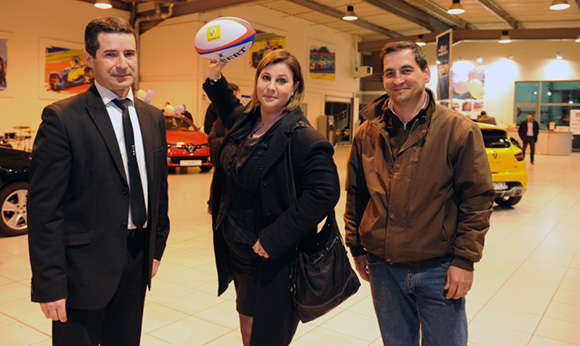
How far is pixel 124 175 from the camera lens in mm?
1769

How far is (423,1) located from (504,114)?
965 cm

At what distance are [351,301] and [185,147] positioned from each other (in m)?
8.58

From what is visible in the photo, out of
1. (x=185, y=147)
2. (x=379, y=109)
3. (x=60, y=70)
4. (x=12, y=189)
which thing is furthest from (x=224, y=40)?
(x=60, y=70)

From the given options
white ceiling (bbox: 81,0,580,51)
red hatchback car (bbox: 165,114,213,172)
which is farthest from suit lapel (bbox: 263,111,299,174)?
white ceiling (bbox: 81,0,580,51)

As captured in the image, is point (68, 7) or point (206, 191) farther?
point (68, 7)

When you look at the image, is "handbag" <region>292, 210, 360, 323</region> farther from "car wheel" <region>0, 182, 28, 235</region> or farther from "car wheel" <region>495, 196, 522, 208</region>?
"car wheel" <region>495, 196, 522, 208</region>

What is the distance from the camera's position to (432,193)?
1.87 m

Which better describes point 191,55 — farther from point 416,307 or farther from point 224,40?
point 416,307

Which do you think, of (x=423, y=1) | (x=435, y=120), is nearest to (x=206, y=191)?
(x=435, y=120)

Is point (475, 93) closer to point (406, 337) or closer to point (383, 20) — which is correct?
point (383, 20)

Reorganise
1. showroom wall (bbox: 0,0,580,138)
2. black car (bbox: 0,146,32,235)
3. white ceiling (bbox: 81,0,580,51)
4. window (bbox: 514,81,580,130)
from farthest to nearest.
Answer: window (bbox: 514,81,580,130) < white ceiling (bbox: 81,0,580,51) < showroom wall (bbox: 0,0,580,138) < black car (bbox: 0,146,32,235)

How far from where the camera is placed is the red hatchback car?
38.2 feet

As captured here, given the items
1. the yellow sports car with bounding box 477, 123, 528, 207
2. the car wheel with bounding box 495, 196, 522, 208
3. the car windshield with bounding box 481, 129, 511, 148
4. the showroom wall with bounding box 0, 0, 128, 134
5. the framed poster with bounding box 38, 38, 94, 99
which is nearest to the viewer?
the yellow sports car with bounding box 477, 123, 528, 207

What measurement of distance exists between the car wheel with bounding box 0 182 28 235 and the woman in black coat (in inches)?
171
